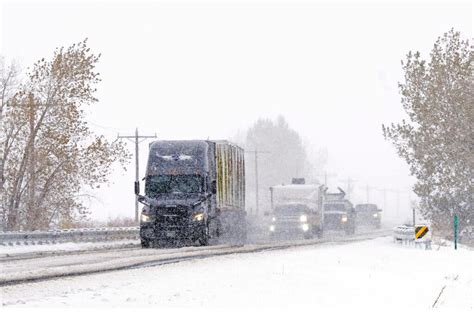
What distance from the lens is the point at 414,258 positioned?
23578mm

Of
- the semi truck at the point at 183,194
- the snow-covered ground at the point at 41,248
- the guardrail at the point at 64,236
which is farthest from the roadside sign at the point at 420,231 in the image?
the guardrail at the point at 64,236

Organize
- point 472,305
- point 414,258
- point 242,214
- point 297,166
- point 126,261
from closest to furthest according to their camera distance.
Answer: point 472,305, point 126,261, point 414,258, point 242,214, point 297,166

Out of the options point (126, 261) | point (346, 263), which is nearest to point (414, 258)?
point (346, 263)

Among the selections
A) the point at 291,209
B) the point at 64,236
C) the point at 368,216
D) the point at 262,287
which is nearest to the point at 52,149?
the point at 64,236

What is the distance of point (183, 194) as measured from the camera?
2703cm

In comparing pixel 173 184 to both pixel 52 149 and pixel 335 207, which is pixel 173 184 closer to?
pixel 52 149

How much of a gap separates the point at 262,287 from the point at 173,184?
50.5ft

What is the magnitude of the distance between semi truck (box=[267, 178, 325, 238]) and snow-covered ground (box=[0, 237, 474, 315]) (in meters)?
20.3

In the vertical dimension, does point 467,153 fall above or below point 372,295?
above

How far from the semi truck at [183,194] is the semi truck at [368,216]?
171 feet

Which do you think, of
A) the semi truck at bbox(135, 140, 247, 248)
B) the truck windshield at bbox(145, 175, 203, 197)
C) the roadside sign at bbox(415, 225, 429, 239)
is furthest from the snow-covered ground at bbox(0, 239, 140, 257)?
the roadside sign at bbox(415, 225, 429, 239)

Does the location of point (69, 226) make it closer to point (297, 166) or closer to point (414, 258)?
point (414, 258)

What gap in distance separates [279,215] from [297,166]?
7370 cm

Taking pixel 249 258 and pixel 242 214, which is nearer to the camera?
pixel 249 258
